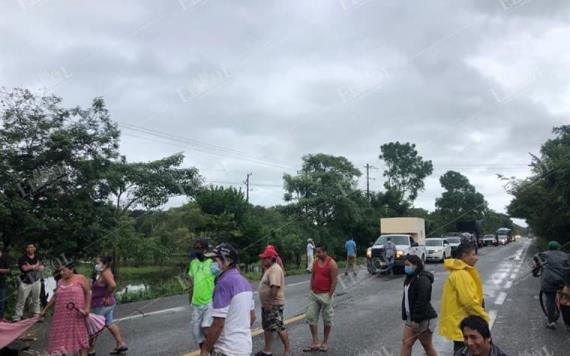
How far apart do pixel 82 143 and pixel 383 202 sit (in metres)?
36.6

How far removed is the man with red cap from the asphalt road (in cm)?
42

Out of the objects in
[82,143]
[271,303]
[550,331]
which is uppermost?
[82,143]

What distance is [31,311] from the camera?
37.2 feet

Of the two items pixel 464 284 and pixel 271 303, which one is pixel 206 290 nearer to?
pixel 271 303

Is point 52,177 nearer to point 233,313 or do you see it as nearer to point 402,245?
point 233,313

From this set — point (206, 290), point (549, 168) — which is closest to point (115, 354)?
point (206, 290)

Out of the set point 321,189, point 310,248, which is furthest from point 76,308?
point 321,189

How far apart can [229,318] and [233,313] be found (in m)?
0.05

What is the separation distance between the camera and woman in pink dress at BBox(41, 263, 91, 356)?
6281 mm

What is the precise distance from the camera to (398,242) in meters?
Answer: 24.3

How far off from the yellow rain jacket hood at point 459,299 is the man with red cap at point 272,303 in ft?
8.32

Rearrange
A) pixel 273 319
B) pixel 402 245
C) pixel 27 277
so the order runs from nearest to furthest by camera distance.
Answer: pixel 273 319, pixel 27 277, pixel 402 245

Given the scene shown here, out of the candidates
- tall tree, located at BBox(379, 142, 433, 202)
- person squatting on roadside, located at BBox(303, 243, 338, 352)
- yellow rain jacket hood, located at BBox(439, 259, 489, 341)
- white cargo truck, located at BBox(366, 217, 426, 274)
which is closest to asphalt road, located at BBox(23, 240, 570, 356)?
person squatting on roadside, located at BBox(303, 243, 338, 352)

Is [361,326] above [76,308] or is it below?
below
